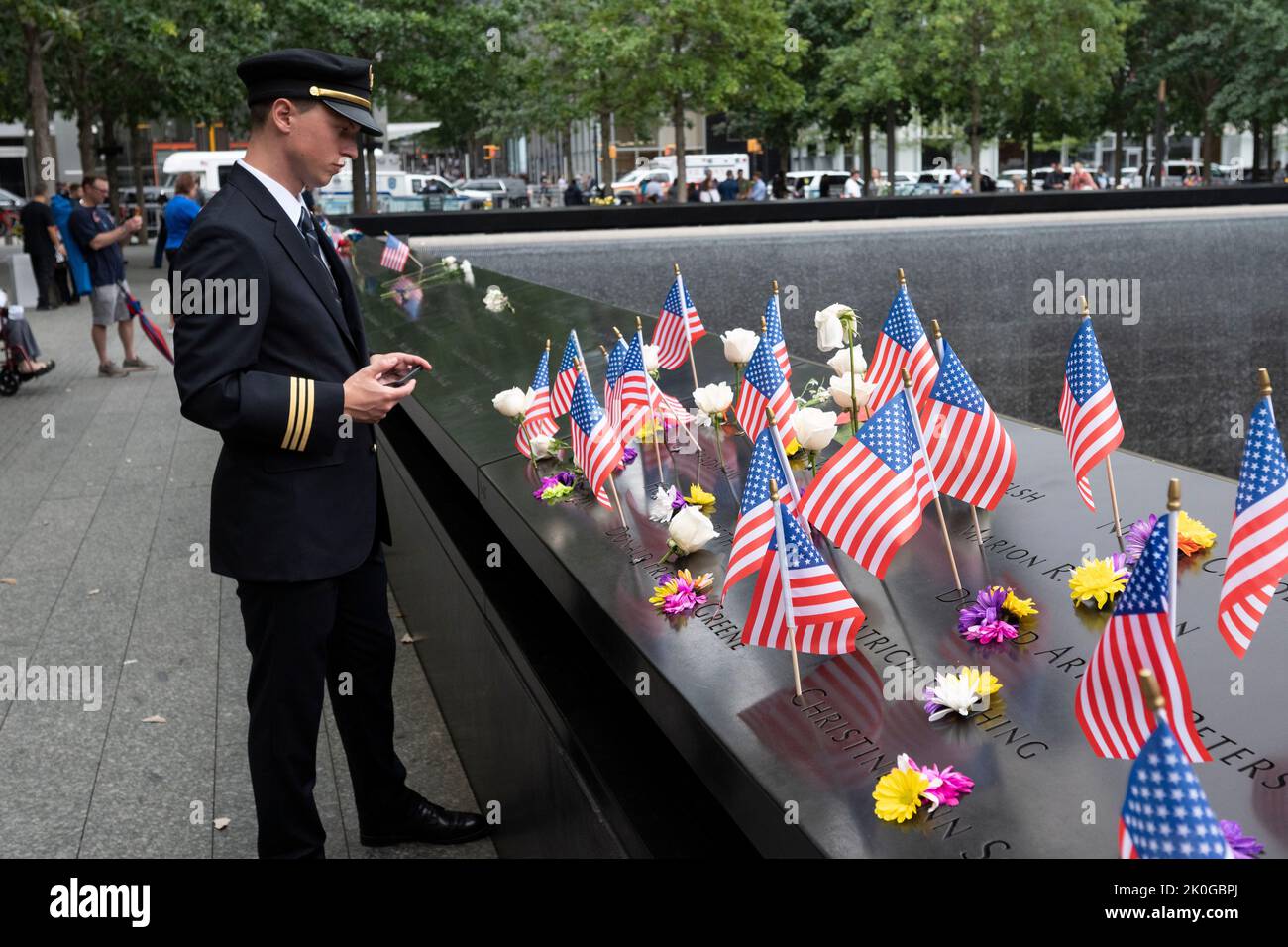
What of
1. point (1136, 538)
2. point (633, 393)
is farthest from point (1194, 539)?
point (633, 393)

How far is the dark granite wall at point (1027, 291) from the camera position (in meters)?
15.9

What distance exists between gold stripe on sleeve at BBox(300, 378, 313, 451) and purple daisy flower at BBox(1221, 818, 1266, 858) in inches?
82.2

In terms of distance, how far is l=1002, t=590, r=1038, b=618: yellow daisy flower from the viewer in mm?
2877

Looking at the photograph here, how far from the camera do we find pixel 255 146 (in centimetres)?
320

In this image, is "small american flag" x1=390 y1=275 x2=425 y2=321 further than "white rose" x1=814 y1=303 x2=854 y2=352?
Yes

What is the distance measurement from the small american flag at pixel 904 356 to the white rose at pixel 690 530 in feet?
3.33

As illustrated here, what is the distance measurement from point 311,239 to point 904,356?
197cm

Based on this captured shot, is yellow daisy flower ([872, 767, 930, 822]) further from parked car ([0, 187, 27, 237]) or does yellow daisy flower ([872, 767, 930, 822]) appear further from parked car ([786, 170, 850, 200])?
parked car ([786, 170, 850, 200])

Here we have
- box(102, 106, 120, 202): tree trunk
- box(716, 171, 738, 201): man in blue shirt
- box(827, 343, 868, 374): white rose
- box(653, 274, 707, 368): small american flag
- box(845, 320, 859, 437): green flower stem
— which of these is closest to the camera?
box(845, 320, 859, 437): green flower stem

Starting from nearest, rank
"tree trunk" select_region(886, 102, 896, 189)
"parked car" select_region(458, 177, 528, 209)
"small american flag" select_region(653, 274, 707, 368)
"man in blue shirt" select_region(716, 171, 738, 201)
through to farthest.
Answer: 1. "small american flag" select_region(653, 274, 707, 368)
2. "man in blue shirt" select_region(716, 171, 738, 201)
3. "tree trunk" select_region(886, 102, 896, 189)
4. "parked car" select_region(458, 177, 528, 209)

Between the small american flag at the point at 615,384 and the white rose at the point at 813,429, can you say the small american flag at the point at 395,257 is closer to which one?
the small american flag at the point at 615,384

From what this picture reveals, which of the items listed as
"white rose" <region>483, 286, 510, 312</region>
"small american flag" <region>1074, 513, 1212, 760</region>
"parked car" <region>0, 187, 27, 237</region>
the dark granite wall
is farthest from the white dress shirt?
"parked car" <region>0, 187, 27, 237</region>

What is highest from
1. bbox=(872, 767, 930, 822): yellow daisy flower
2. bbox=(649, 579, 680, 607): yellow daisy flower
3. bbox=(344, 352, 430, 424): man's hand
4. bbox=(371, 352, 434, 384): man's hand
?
bbox=(371, 352, 434, 384): man's hand
